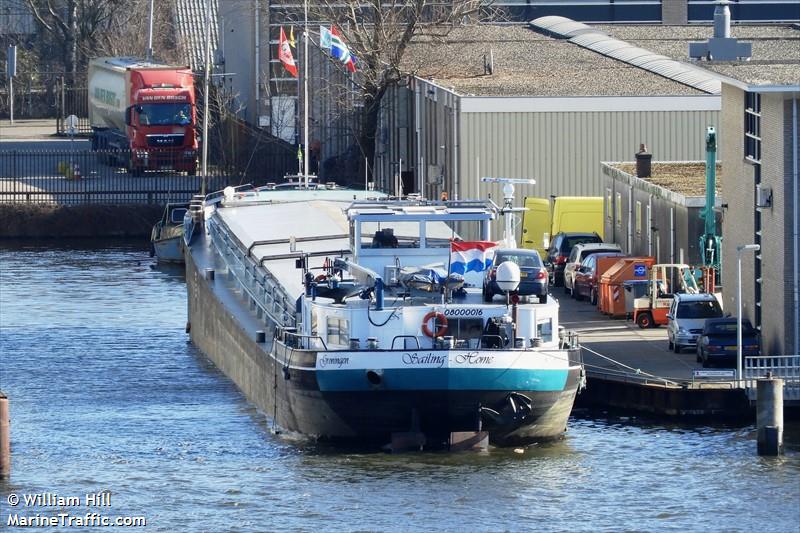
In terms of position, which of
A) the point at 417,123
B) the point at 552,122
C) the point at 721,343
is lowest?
the point at 721,343

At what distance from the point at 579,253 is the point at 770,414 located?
64.3ft

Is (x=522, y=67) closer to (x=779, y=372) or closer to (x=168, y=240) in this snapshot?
(x=168, y=240)

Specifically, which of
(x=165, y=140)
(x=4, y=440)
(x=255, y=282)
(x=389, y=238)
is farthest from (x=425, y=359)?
(x=165, y=140)

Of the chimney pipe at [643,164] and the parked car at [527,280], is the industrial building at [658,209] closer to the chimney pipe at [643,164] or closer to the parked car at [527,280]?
the chimney pipe at [643,164]

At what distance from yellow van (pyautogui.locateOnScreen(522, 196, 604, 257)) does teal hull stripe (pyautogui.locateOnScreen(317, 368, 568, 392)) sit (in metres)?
23.6

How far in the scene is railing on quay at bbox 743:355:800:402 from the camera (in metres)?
36.3

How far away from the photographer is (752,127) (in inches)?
1647

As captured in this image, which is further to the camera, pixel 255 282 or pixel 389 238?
pixel 255 282

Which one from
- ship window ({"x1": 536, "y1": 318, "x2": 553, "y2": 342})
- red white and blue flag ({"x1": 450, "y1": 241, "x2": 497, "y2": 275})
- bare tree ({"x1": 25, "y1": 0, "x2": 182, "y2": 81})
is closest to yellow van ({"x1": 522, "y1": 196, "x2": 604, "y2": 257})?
red white and blue flag ({"x1": 450, "y1": 241, "x2": 497, "y2": 275})

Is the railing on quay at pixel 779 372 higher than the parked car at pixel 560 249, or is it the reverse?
the parked car at pixel 560 249

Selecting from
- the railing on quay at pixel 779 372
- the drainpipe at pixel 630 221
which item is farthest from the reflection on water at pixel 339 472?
the drainpipe at pixel 630 221

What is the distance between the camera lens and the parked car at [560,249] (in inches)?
2163

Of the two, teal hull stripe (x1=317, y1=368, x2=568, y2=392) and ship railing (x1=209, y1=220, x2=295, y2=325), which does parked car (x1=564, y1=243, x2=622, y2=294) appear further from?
teal hull stripe (x1=317, y1=368, x2=568, y2=392)

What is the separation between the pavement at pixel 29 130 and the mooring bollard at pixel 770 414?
66800 mm
